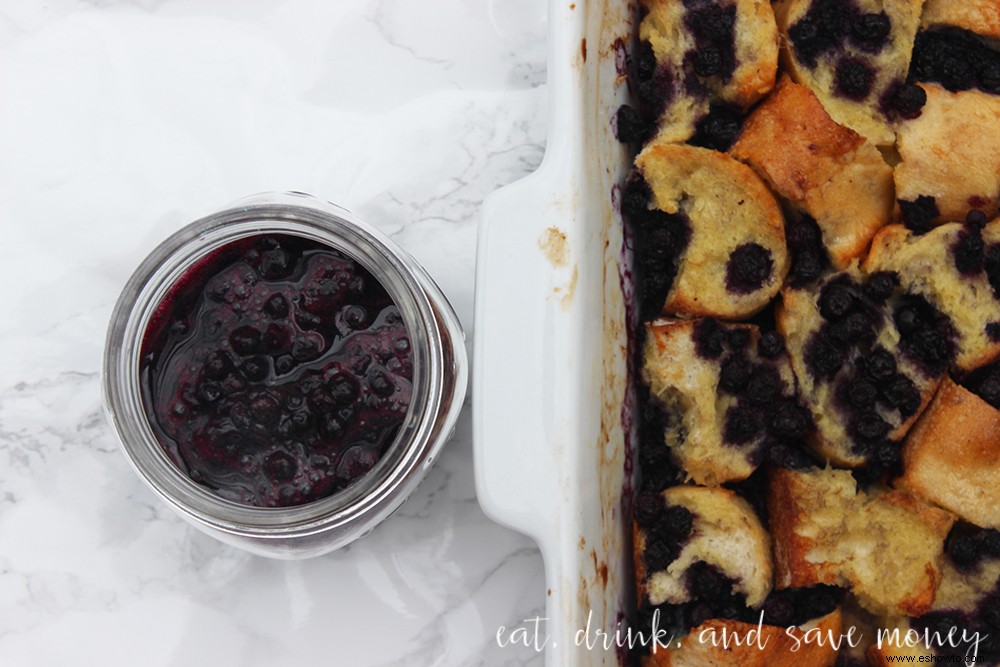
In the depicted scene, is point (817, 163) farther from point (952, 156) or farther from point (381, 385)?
point (381, 385)

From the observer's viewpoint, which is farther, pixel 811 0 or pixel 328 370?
pixel 811 0

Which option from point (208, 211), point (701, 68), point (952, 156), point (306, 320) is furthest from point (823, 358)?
point (208, 211)

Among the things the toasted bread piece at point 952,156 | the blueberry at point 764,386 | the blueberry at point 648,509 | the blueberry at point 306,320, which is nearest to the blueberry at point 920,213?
the toasted bread piece at point 952,156

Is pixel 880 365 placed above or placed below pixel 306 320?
below

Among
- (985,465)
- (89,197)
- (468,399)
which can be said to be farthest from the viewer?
(89,197)

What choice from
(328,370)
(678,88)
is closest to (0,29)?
(328,370)

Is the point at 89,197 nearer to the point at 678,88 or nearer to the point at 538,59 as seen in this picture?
the point at 538,59
